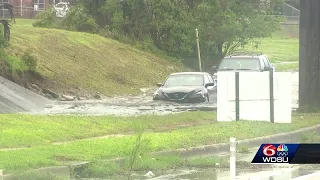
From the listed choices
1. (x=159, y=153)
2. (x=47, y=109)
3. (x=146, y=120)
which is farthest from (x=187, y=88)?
(x=159, y=153)

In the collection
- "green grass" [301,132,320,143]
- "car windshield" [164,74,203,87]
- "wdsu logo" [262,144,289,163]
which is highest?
"wdsu logo" [262,144,289,163]

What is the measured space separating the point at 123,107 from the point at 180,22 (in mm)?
16911

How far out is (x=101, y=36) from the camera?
4522 centimetres

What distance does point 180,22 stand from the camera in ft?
147

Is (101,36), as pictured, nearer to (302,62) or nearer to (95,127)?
(302,62)

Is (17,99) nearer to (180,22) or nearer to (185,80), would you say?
(185,80)

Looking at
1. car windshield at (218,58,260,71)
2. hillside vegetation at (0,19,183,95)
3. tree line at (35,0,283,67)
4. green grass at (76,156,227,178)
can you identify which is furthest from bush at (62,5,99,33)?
green grass at (76,156,227,178)

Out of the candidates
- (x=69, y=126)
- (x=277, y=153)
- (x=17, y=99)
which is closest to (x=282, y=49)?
(x=17, y=99)

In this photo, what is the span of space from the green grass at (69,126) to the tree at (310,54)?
120 inches

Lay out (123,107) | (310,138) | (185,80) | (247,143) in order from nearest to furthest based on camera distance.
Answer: (247,143) < (310,138) < (123,107) < (185,80)

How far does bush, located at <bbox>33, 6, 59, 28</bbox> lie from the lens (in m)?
46.1

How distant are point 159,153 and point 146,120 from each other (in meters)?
6.30

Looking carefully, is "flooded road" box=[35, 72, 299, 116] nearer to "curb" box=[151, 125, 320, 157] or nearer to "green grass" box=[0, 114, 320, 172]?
"green grass" box=[0, 114, 320, 172]

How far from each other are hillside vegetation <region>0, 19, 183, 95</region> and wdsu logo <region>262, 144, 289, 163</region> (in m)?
20.9
